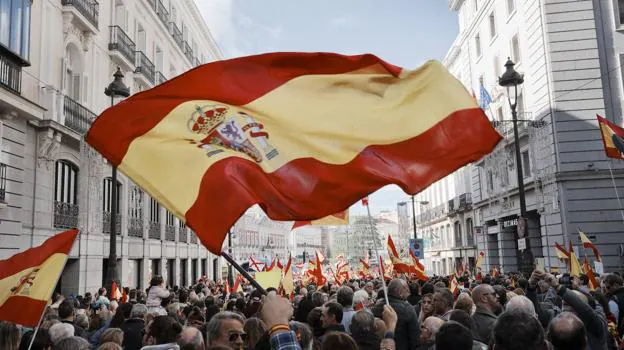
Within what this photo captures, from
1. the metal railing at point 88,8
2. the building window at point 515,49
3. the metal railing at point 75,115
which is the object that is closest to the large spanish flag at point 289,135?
the metal railing at point 75,115

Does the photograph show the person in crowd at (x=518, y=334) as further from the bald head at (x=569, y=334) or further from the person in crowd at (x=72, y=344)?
the person in crowd at (x=72, y=344)

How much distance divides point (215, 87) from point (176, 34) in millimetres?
33841

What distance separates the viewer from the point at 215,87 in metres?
5.76

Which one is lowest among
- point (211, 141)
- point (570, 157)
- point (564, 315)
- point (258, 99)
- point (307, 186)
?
point (564, 315)

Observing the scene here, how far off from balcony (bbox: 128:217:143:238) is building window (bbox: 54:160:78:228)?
5.58m

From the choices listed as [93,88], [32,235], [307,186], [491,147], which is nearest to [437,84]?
[491,147]

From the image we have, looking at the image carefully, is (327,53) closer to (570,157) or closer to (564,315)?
(564,315)

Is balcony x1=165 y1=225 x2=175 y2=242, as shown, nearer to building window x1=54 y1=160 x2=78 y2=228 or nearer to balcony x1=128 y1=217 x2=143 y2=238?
balcony x1=128 y1=217 x2=143 y2=238

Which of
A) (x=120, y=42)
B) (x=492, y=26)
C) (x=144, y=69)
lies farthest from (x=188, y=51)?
(x=492, y=26)

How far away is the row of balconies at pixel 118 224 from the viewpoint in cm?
1969

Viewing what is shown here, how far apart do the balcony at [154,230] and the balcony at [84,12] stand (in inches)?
428

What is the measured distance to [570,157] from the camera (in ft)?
81.0

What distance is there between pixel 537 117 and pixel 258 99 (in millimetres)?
23603

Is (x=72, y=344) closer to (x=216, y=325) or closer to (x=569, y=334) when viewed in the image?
(x=216, y=325)
